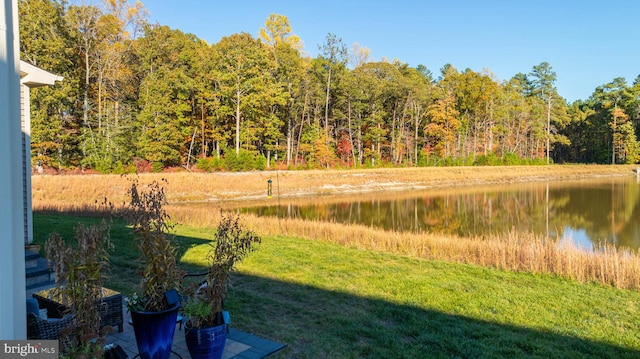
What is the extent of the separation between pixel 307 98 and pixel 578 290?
3300cm

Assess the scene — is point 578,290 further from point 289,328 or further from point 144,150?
point 144,150

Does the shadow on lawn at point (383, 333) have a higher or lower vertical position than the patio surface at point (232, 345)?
lower

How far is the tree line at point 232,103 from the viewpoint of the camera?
26.8 meters

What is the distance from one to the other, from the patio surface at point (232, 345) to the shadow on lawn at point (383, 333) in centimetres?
16

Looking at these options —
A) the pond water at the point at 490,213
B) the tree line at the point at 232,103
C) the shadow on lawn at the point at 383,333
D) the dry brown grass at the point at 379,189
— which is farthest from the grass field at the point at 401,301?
the tree line at the point at 232,103

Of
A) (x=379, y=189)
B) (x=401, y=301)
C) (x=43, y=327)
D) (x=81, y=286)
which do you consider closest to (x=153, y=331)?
(x=81, y=286)

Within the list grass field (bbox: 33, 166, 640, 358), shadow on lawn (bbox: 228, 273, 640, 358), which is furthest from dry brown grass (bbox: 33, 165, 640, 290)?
shadow on lawn (bbox: 228, 273, 640, 358)

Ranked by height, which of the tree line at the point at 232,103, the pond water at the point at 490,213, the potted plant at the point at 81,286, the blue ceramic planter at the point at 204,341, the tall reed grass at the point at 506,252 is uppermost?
the tree line at the point at 232,103

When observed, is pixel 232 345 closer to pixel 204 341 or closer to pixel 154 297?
pixel 204 341

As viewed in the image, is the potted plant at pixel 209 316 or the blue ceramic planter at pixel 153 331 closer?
the blue ceramic planter at pixel 153 331

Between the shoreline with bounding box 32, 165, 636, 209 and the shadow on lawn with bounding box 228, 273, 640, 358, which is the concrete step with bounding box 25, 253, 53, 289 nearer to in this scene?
the shadow on lawn with bounding box 228, 273, 640, 358

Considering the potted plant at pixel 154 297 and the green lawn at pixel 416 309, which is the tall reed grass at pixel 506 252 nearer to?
the green lawn at pixel 416 309

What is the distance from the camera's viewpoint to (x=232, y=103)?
108ft

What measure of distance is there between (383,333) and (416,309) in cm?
88
